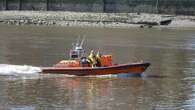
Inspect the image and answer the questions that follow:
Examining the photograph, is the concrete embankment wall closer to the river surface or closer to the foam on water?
the river surface

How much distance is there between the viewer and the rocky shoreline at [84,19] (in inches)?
2997

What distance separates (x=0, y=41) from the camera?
47.6 m

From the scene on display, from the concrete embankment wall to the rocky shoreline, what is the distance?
2.54 meters

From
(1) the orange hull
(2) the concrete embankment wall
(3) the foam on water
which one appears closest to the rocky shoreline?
(2) the concrete embankment wall

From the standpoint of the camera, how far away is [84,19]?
7894 centimetres

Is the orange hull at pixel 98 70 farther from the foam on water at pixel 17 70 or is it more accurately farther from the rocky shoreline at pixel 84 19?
the rocky shoreline at pixel 84 19

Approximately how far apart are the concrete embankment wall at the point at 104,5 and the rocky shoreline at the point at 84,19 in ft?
8.32

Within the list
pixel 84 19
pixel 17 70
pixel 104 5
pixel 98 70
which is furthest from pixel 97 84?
pixel 104 5

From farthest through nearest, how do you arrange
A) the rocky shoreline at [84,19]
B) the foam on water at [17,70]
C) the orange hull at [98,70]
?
the rocky shoreline at [84,19]
the foam on water at [17,70]
the orange hull at [98,70]

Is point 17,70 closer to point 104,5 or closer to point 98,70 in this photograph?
point 98,70

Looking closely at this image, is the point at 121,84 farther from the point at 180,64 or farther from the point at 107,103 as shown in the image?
the point at 180,64

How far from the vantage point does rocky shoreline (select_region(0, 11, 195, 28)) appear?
250 ft

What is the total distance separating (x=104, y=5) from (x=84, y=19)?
7450mm

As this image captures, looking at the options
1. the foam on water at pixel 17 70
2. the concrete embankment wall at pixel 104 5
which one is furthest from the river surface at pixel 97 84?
the concrete embankment wall at pixel 104 5
